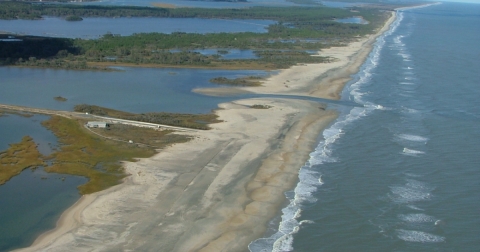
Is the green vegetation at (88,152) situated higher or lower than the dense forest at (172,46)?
lower

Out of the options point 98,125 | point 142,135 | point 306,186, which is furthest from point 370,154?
point 98,125

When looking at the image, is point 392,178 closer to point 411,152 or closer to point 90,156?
point 411,152

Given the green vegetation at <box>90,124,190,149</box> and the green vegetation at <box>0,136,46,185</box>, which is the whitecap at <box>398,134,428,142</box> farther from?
the green vegetation at <box>0,136,46,185</box>

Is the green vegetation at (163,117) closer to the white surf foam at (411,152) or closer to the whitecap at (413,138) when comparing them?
the whitecap at (413,138)

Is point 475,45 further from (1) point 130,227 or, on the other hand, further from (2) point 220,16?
(1) point 130,227

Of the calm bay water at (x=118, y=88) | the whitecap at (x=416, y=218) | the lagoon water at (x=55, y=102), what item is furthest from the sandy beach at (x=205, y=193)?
the calm bay water at (x=118, y=88)

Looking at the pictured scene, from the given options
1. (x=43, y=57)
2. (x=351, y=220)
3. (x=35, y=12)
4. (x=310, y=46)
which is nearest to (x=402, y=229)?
(x=351, y=220)
